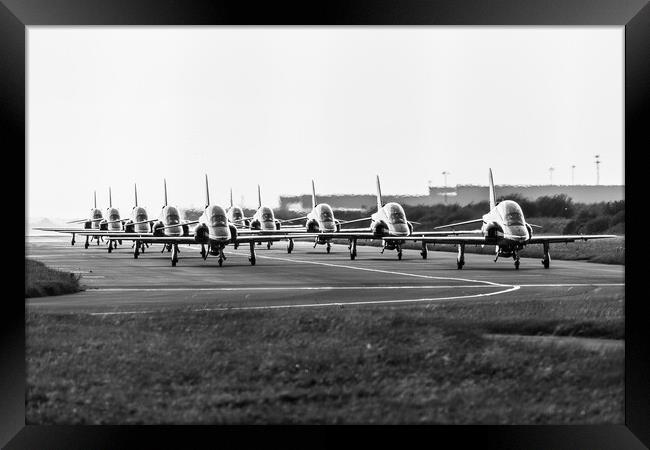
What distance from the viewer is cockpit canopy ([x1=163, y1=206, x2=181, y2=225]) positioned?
54906 millimetres

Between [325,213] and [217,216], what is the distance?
50.1 ft

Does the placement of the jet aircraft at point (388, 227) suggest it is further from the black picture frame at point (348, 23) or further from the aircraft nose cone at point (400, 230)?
the black picture frame at point (348, 23)

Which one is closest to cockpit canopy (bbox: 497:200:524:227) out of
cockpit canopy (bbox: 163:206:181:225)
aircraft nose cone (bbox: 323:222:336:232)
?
aircraft nose cone (bbox: 323:222:336:232)

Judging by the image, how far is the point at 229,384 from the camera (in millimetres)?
12602

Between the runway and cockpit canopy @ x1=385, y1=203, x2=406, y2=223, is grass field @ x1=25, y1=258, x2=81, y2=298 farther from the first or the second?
cockpit canopy @ x1=385, y1=203, x2=406, y2=223

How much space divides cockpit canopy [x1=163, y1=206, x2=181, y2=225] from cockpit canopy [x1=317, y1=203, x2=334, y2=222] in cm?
944

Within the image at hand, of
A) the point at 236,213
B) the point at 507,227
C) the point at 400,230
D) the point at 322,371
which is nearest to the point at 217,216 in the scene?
the point at 400,230

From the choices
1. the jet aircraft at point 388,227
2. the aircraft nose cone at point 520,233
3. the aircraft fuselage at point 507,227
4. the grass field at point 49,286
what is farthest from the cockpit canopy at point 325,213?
the grass field at point 49,286

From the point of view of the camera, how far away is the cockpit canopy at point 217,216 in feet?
126

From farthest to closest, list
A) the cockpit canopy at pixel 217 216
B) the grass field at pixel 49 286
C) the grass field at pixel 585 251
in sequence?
the grass field at pixel 585 251 → the cockpit canopy at pixel 217 216 → the grass field at pixel 49 286

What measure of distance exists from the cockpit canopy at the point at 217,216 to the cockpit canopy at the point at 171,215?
16.3m

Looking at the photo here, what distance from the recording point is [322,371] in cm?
1316

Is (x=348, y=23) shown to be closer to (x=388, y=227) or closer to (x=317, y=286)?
(x=317, y=286)

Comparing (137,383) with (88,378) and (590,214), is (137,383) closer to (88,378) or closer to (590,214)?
(88,378)
